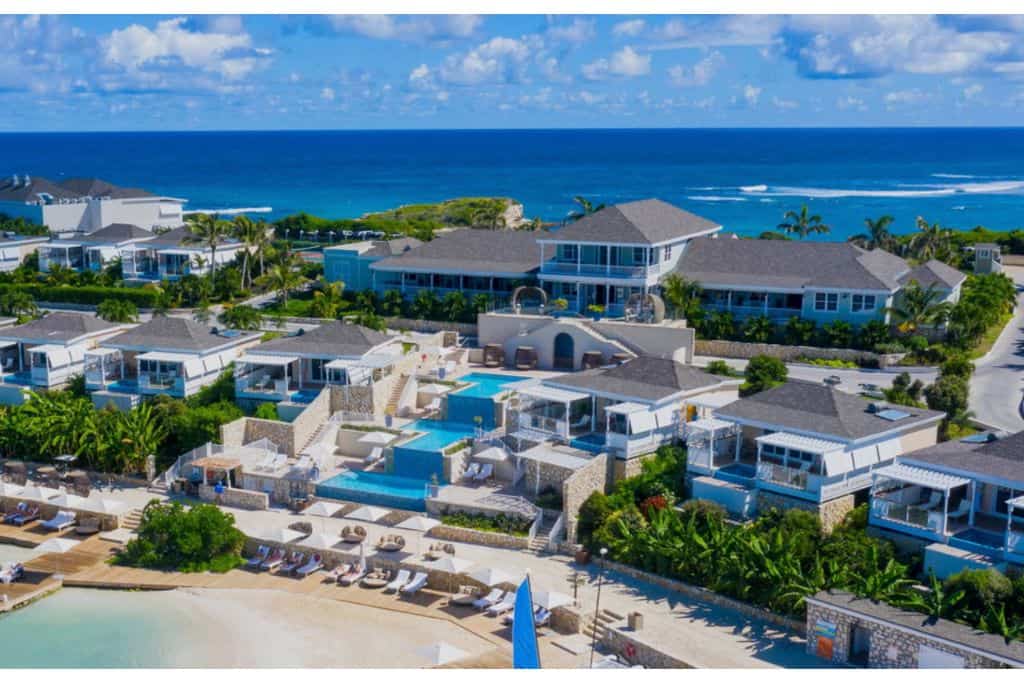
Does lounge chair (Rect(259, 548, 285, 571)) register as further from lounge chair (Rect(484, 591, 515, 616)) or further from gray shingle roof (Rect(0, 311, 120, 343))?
gray shingle roof (Rect(0, 311, 120, 343))

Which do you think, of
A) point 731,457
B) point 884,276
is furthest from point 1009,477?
point 884,276

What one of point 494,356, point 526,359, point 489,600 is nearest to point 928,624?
point 489,600

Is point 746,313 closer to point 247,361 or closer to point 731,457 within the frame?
point 731,457

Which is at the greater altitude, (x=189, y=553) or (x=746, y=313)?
(x=746, y=313)

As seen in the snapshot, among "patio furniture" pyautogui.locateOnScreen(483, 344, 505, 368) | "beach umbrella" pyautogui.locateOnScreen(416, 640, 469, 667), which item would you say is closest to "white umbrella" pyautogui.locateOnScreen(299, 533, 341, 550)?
"beach umbrella" pyautogui.locateOnScreen(416, 640, 469, 667)

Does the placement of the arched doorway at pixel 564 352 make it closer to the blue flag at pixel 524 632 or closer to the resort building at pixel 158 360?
the resort building at pixel 158 360
